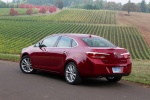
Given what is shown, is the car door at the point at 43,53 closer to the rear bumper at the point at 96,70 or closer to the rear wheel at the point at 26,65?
the rear wheel at the point at 26,65

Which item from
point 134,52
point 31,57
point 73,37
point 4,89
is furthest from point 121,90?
point 134,52

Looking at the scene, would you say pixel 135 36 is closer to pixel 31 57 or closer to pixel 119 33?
pixel 119 33

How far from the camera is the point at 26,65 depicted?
1176 cm

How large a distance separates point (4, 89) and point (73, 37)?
9.63ft

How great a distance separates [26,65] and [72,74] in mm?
2823

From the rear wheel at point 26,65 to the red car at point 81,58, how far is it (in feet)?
1.51

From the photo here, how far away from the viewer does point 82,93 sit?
809 centimetres

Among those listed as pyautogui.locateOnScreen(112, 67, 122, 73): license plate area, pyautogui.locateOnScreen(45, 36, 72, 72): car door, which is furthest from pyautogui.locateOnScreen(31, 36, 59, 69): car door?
pyautogui.locateOnScreen(112, 67, 122, 73): license plate area

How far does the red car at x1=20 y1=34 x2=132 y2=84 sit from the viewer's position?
903 cm

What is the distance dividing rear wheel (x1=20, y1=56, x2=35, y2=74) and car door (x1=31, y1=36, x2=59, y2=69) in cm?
31

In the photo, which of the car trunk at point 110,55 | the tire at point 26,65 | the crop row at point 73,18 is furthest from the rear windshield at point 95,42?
the crop row at point 73,18

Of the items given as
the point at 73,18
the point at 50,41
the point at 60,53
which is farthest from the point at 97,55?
the point at 73,18

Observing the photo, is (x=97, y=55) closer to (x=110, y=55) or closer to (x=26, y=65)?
(x=110, y=55)

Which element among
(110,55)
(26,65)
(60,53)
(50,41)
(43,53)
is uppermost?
(50,41)
